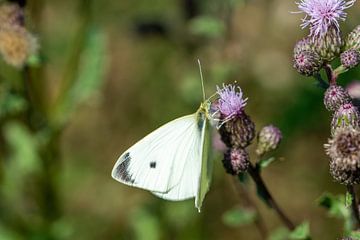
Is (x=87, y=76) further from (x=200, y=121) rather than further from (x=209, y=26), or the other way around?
(x=200, y=121)

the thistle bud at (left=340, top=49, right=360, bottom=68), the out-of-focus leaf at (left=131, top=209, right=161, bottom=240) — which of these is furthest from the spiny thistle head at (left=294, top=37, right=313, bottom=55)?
the out-of-focus leaf at (left=131, top=209, right=161, bottom=240)

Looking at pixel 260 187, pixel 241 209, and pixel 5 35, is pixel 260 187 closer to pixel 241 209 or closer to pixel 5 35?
pixel 241 209

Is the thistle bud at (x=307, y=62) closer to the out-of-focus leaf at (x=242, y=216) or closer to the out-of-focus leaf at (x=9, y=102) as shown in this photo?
the out-of-focus leaf at (x=242, y=216)

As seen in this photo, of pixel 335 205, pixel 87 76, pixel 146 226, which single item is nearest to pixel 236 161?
pixel 335 205

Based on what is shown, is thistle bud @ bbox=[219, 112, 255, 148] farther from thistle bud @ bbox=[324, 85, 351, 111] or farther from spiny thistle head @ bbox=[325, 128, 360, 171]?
spiny thistle head @ bbox=[325, 128, 360, 171]

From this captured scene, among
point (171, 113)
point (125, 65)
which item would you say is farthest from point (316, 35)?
point (125, 65)

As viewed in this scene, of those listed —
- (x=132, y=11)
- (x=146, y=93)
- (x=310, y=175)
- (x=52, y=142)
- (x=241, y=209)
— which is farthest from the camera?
(x=132, y=11)
